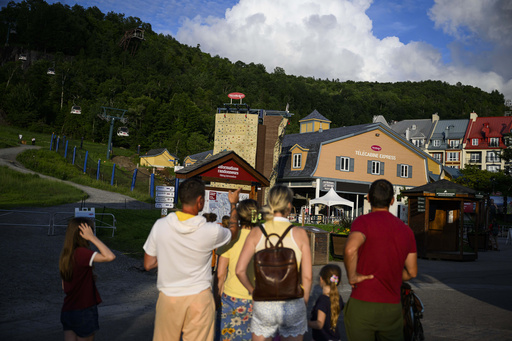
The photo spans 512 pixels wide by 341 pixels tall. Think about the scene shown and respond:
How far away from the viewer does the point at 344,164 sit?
42344 mm

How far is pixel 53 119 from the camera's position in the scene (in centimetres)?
8881

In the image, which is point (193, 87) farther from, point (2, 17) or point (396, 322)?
point (396, 322)

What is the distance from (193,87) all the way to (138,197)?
7214 centimetres

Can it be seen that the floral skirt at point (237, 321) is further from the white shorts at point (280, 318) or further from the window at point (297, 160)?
the window at point (297, 160)

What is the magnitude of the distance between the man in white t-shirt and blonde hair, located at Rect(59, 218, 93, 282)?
27.6 inches

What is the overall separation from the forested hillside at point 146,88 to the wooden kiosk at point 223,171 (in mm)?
57915

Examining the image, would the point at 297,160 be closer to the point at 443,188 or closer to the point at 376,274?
the point at 443,188

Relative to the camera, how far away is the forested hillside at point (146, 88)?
8138 centimetres

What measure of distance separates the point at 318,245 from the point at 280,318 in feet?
35.7

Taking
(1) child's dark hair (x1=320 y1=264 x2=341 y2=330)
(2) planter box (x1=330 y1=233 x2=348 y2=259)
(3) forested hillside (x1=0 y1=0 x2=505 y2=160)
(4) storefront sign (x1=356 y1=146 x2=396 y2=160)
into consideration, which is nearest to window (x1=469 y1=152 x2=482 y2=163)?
(3) forested hillside (x1=0 y1=0 x2=505 y2=160)

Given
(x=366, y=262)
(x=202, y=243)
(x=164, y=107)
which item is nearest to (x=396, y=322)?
(x=366, y=262)

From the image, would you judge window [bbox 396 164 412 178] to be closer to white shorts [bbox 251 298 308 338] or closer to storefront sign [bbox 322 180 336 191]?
storefront sign [bbox 322 180 336 191]

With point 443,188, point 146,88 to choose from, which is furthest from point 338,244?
point 146,88

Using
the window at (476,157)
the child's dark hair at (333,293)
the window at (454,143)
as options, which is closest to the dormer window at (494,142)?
the window at (476,157)
